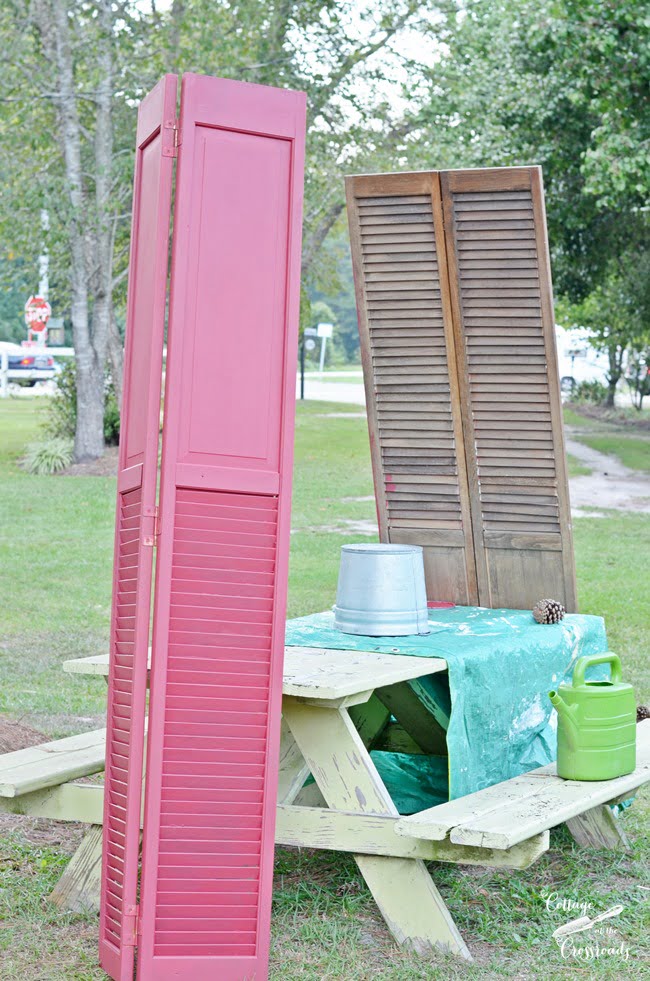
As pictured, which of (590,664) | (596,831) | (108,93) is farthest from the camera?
(108,93)

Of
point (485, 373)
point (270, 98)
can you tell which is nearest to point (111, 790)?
point (270, 98)

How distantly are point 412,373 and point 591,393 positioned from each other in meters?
31.4

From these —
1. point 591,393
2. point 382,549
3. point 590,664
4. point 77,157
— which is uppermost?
point 77,157

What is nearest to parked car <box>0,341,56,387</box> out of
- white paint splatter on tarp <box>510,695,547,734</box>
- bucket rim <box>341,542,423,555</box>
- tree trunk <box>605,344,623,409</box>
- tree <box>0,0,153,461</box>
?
tree trunk <box>605,344,623,409</box>

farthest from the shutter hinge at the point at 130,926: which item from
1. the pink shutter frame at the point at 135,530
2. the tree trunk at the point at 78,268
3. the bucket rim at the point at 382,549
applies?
the tree trunk at the point at 78,268

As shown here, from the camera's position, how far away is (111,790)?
3.24 metres

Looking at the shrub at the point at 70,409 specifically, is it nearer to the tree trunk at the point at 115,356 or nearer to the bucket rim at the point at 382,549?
the tree trunk at the point at 115,356

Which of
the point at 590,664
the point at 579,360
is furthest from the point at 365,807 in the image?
the point at 579,360

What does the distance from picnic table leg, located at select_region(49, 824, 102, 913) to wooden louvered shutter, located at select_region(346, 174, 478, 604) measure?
1.72 metres

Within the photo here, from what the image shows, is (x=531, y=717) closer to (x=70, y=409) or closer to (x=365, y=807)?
(x=365, y=807)

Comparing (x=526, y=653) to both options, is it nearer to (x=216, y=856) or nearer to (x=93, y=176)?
(x=216, y=856)

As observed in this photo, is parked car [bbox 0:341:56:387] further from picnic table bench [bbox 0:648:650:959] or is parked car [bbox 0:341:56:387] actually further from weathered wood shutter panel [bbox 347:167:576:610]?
picnic table bench [bbox 0:648:650:959]

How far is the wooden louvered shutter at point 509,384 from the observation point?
444 cm

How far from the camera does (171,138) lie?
3047 millimetres
